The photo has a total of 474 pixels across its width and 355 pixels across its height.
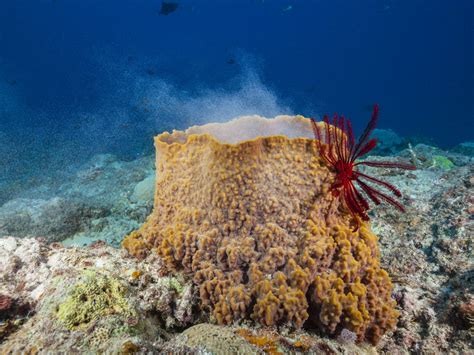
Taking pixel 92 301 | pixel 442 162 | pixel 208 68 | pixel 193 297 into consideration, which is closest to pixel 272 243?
pixel 193 297

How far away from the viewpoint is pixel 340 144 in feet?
8.55

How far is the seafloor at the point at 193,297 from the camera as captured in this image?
1674 mm

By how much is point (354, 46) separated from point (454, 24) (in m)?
29.5

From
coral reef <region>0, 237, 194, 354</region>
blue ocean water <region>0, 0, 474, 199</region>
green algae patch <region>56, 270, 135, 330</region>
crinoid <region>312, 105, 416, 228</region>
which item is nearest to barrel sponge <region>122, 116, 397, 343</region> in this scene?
crinoid <region>312, 105, 416, 228</region>

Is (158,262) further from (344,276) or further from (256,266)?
(344,276)

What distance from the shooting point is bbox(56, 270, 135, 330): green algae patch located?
1687mm

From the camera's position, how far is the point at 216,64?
2608 inches

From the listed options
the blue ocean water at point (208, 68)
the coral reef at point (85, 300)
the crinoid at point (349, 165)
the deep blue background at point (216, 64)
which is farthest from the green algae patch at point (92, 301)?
the deep blue background at point (216, 64)

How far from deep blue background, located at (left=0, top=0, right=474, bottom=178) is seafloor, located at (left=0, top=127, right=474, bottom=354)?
1181 centimetres

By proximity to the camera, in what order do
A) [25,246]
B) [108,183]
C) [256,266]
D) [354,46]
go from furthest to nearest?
[354,46] < [108,183] < [25,246] < [256,266]

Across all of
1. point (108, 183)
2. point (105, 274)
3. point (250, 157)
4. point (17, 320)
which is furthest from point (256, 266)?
point (108, 183)

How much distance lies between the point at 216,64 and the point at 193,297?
69285 millimetres

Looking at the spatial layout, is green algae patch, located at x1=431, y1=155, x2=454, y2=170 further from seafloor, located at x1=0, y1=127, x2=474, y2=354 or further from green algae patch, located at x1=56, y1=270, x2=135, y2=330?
green algae patch, located at x1=56, y1=270, x2=135, y2=330

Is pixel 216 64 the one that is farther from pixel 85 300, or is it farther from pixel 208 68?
pixel 85 300
